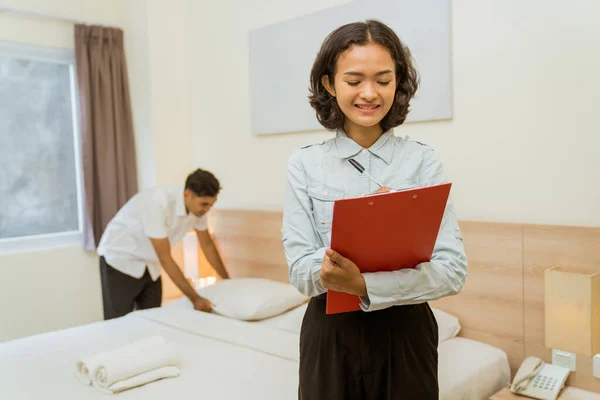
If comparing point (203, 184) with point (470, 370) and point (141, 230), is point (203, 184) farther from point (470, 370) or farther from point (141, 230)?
point (470, 370)

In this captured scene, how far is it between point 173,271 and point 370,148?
188 cm

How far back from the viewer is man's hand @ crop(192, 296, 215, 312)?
113 inches

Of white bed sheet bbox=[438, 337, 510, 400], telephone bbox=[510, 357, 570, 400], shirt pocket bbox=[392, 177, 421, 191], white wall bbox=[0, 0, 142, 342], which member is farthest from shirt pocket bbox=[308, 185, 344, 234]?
white wall bbox=[0, 0, 142, 342]

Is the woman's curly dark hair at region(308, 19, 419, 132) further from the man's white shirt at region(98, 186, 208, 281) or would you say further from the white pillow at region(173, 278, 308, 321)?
the man's white shirt at region(98, 186, 208, 281)

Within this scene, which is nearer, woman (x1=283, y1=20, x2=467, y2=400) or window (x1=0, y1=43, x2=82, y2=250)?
woman (x1=283, y1=20, x2=467, y2=400)

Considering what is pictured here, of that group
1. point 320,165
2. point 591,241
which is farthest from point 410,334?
point 591,241

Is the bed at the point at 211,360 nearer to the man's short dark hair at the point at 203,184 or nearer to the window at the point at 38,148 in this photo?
the man's short dark hair at the point at 203,184

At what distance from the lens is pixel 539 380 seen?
1987mm

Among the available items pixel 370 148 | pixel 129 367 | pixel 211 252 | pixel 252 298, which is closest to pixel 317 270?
pixel 370 148

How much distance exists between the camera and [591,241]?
79.7 inches

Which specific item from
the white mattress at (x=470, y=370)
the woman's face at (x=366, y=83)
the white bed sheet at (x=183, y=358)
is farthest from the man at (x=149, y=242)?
the woman's face at (x=366, y=83)

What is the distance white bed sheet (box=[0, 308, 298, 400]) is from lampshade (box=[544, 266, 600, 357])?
951 millimetres

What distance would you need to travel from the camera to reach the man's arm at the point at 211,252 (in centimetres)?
330

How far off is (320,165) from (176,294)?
271 cm
